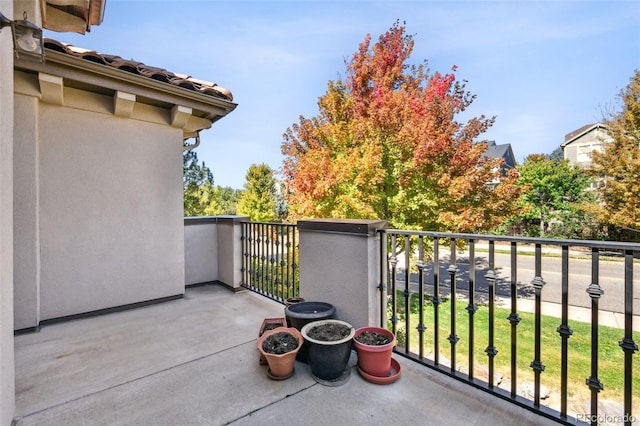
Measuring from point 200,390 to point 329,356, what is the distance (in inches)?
36.6

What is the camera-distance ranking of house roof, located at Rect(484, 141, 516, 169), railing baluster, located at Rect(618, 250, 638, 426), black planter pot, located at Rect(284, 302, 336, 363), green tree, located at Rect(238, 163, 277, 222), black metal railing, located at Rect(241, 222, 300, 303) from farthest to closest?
house roof, located at Rect(484, 141, 516, 169) → green tree, located at Rect(238, 163, 277, 222) → black metal railing, located at Rect(241, 222, 300, 303) → black planter pot, located at Rect(284, 302, 336, 363) → railing baluster, located at Rect(618, 250, 638, 426)

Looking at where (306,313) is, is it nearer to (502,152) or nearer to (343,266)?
(343,266)

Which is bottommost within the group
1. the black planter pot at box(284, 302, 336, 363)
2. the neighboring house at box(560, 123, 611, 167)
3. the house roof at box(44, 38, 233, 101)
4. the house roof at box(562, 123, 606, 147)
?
the black planter pot at box(284, 302, 336, 363)

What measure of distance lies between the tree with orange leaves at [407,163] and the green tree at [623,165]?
843 centimetres

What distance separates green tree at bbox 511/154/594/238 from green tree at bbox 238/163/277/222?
13101mm

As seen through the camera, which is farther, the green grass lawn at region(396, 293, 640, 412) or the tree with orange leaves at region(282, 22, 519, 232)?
the tree with orange leaves at region(282, 22, 519, 232)

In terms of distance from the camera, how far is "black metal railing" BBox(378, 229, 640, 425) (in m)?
1.55

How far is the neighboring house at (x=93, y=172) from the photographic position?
9.74 feet

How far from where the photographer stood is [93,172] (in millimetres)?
3490

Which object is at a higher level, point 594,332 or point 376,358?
point 594,332

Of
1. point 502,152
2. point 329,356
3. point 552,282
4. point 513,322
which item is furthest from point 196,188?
point 502,152

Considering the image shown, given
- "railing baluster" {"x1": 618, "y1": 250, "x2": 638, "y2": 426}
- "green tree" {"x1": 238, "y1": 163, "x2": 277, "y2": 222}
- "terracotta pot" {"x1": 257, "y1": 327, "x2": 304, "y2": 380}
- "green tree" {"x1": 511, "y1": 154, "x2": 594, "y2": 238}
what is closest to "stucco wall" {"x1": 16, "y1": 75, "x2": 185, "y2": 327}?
"terracotta pot" {"x1": 257, "y1": 327, "x2": 304, "y2": 380}

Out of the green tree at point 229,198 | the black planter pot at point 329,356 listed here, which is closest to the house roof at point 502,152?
A: the green tree at point 229,198

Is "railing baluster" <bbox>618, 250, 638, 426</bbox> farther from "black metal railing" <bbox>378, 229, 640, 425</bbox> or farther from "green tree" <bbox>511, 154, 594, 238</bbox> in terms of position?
"green tree" <bbox>511, 154, 594, 238</bbox>
